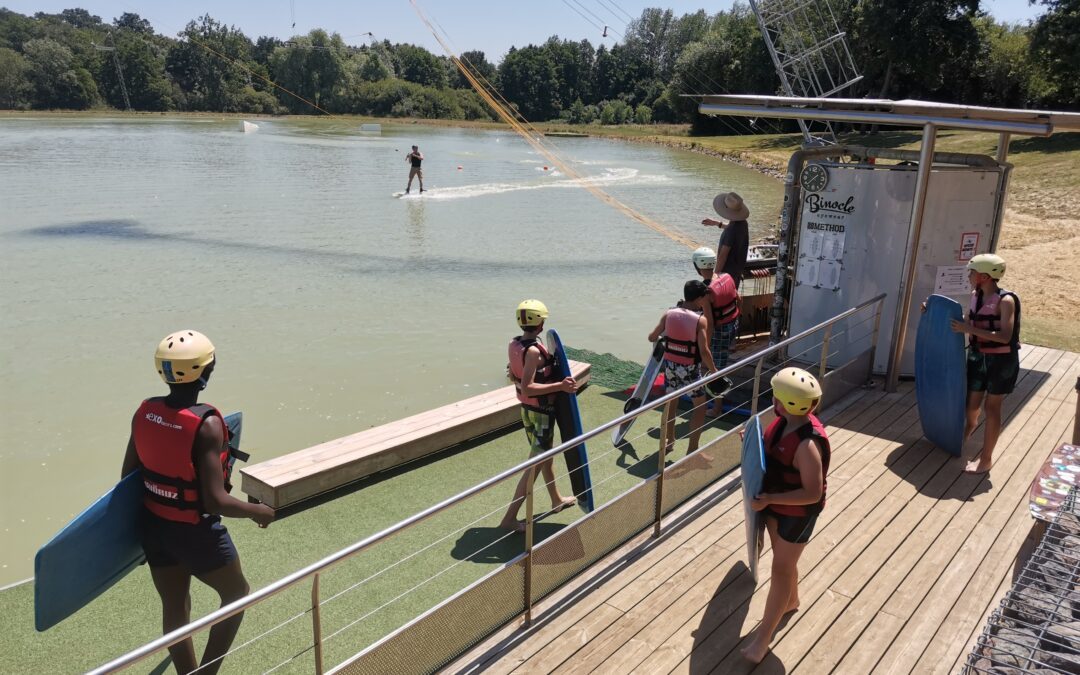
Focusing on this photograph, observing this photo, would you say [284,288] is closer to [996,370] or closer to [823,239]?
[823,239]

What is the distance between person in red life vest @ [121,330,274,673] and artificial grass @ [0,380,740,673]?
0.68 metres

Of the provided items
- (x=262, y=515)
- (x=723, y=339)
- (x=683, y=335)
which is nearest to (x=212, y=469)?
(x=262, y=515)

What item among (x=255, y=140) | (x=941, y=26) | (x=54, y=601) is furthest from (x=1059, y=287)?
(x=255, y=140)

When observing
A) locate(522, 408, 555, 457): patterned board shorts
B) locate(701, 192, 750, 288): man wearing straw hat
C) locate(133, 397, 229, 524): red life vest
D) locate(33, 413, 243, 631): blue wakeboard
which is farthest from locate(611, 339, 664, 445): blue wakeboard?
locate(33, 413, 243, 631): blue wakeboard

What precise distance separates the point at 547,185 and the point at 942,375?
29.4 metres

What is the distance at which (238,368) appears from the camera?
1119cm

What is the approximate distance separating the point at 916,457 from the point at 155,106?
11574cm

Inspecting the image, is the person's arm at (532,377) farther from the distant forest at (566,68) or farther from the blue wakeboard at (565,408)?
the distant forest at (566,68)

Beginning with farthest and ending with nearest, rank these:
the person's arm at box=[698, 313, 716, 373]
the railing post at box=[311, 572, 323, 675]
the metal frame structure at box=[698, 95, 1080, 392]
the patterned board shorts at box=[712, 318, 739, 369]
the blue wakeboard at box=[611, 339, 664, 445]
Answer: the patterned board shorts at box=[712, 318, 739, 369], the blue wakeboard at box=[611, 339, 664, 445], the metal frame structure at box=[698, 95, 1080, 392], the person's arm at box=[698, 313, 716, 373], the railing post at box=[311, 572, 323, 675]

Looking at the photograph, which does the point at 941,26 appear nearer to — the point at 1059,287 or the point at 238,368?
the point at 1059,287

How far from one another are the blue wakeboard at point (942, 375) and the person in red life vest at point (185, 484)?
5.26 metres

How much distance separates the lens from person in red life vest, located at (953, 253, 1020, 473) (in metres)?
6.00

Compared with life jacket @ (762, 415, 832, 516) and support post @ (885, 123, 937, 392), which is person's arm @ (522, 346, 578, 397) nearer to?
life jacket @ (762, 415, 832, 516)

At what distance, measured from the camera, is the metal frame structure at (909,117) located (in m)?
6.60
